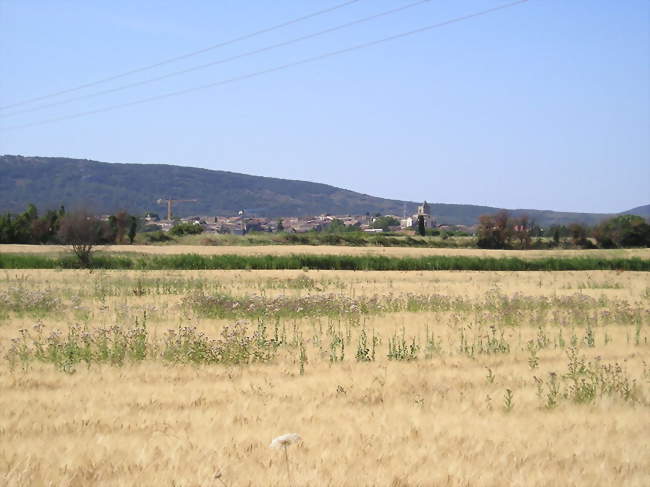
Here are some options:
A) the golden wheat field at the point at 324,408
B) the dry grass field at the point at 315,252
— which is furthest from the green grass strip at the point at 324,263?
the golden wheat field at the point at 324,408

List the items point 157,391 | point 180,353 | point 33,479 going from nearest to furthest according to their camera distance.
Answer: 1. point 33,479
2. point 157,391
3. point 180,353

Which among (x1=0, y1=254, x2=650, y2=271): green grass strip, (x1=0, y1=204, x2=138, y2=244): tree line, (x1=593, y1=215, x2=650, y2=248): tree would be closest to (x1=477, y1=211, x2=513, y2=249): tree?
(x1=593, y1=215, x2=650, y2=248): tree

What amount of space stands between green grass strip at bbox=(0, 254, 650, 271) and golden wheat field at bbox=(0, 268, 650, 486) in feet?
110

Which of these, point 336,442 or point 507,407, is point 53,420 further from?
point 507,407

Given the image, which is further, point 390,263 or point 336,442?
point 390,263

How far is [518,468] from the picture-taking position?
6.84 meters

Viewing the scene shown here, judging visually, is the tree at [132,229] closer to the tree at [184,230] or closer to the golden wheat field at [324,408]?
the tree at [184,230]

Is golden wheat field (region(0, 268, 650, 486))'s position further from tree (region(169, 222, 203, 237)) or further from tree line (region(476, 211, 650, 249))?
tree (region(169, 222, 203, 237))

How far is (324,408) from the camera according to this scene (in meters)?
9.27

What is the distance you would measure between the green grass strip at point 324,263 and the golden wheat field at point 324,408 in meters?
33.5

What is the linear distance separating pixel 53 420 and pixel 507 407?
559 cm

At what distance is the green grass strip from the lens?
5078 cm

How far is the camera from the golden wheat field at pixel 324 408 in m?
6.65

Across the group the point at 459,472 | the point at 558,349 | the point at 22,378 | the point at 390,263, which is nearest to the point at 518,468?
the point at 459,472
